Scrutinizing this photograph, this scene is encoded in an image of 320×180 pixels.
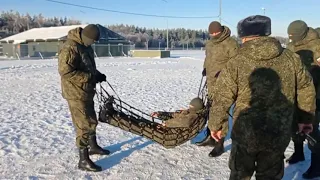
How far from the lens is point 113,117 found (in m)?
5.01

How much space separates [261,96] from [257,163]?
0.62m

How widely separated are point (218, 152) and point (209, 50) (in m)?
1.64

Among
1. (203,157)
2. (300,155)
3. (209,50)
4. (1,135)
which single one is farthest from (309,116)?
(1,135)

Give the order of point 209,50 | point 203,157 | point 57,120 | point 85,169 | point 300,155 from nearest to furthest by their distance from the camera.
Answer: point 85,169 → point 300,155 → point 203,157 → point 209,50 → point 57,120

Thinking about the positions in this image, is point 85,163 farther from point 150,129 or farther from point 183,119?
point 183,119

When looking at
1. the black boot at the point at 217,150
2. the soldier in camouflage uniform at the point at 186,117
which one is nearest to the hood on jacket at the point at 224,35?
the soldier in camouflage uniform at the point at 186,117

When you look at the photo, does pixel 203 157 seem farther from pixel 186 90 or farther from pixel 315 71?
pixel 186 90

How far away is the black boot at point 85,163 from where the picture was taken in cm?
441

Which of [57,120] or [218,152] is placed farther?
[57,120]

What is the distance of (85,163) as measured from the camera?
14.6 feet

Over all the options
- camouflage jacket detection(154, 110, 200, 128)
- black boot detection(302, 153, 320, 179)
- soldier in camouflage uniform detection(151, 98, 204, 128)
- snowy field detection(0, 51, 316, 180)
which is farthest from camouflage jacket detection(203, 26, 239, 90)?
black boot detection(302, 153, 320, 179)

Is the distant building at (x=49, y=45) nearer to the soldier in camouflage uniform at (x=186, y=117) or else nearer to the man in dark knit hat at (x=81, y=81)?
the soldier in camouflage uniform at (x=186, y=117)

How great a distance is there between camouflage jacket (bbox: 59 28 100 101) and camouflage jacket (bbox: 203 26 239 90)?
6.44 feet

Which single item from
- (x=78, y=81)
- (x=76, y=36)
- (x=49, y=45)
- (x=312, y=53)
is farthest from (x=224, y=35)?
(x=49, y=45)
